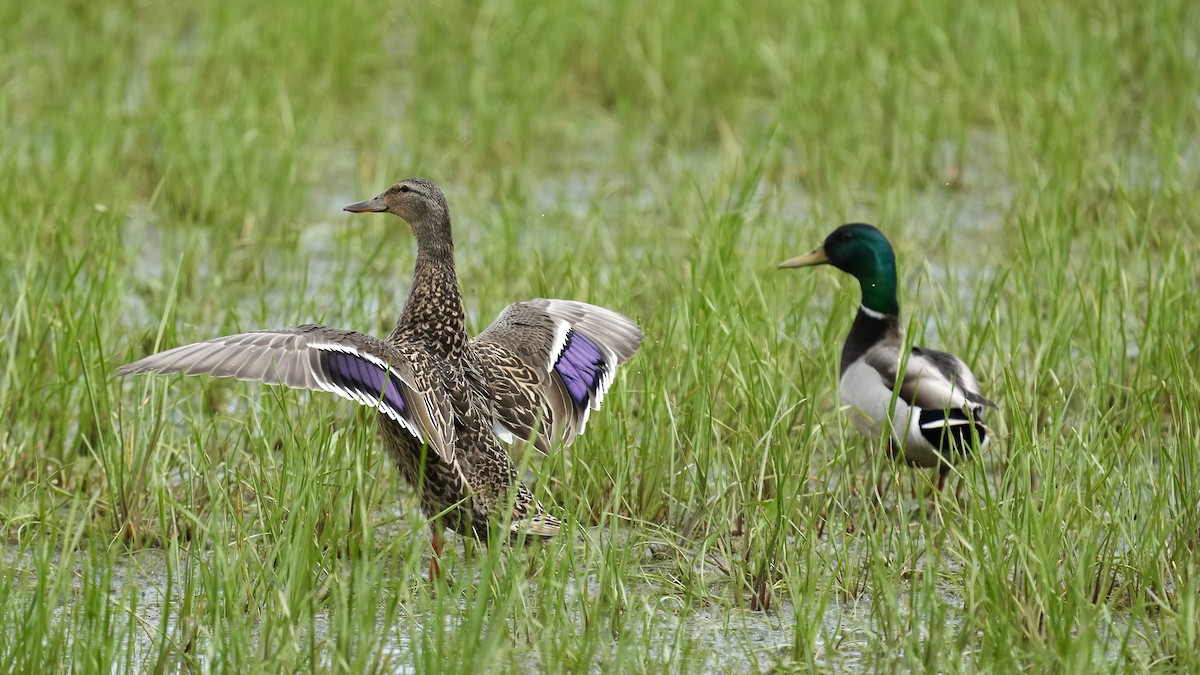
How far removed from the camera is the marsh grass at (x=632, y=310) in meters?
3.32

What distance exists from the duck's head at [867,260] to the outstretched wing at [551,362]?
0.89m

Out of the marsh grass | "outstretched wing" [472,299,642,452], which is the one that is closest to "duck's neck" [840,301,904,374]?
the marsh grass

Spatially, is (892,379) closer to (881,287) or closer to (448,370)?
(881,287)

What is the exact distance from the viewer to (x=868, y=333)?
4.70 m

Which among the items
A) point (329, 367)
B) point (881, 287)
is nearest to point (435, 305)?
point (329, 367)

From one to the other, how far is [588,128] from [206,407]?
3353 millimetres

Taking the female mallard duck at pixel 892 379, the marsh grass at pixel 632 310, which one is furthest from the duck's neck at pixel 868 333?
the marsh grass at pixel 632 310

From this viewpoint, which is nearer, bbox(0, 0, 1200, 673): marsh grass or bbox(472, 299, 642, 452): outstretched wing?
bbox(0, 0, 1200, 673): marsh grass

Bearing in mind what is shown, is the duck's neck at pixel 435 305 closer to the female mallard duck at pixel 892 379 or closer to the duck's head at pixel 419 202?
the duck's head at pixel 419 202

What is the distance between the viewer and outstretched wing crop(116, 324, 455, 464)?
3.32m

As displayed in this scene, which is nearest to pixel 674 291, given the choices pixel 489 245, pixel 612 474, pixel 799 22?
pixel 489 245

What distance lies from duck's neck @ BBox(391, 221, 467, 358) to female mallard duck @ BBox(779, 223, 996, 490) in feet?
3.13

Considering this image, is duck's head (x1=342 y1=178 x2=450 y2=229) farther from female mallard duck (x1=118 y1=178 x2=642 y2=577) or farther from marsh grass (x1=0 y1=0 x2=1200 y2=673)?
marsh grass (x1=0 y1=0 x2=1200 y2=673)

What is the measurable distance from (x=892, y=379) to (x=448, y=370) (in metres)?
1.26
